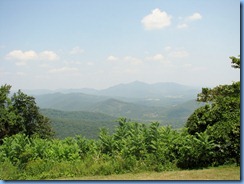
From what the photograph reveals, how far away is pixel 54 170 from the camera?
6.62 meters

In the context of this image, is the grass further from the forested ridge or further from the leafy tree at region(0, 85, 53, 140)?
the leafy tree at region(0, 85, 53, 140)

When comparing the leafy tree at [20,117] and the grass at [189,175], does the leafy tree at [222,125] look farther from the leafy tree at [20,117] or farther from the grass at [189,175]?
the leafy tree at [20,117]

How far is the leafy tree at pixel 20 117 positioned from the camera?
57.2 ft

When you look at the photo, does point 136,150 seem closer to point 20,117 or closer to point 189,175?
point 189,175

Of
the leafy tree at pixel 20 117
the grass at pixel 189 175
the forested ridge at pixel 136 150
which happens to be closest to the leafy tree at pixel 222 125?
the forested ridge at pixel 136 150

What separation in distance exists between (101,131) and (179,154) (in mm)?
2309

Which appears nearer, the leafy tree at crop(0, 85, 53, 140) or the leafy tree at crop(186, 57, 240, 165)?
the leafy tree at crop(186, 57, 240, 165)

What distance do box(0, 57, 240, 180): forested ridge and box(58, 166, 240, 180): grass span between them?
0.97ft

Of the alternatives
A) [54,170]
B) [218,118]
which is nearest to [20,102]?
[54,170]

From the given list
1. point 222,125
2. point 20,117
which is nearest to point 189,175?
point 222,125

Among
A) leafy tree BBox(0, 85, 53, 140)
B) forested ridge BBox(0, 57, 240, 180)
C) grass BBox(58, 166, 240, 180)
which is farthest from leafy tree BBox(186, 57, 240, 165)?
leafy tree BBox(0, 85, 53, 140)

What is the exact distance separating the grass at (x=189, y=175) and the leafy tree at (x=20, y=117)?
41.5ft

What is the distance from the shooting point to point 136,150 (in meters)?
7.36

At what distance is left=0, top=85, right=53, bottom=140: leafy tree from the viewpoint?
1744cm
